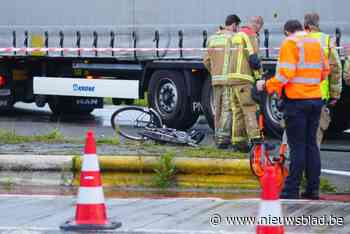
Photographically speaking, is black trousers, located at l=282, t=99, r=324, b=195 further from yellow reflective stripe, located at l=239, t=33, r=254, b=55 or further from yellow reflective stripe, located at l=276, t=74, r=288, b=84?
yellow reflective stripe, located at l=239, t=33, r=254, b=55

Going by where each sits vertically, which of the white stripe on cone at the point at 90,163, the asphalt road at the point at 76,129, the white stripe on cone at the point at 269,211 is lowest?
the asphalt road at the point at 76,129

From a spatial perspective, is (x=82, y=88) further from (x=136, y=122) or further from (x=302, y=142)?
(x=302, y=142)

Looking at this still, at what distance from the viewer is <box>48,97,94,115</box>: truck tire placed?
20.3 metres

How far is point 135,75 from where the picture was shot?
1847cm

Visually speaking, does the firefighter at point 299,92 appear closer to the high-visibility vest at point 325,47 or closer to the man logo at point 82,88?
the high-visibility vest at point 325,47

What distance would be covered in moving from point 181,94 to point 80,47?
112 inches

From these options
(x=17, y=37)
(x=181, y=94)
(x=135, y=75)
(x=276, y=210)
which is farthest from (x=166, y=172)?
(x=17, y=37)

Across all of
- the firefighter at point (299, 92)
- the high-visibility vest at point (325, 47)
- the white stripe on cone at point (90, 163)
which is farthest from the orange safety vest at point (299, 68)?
the white stripe on cone at point (90, 163)

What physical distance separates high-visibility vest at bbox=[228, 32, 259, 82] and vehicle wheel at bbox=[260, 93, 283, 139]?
9.93 ft

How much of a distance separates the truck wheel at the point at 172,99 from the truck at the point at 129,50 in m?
0.02

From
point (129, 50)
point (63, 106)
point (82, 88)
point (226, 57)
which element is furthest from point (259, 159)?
point (63, 106)

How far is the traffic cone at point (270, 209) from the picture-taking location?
7.25m

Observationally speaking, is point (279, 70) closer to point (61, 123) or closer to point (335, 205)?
point (335, 205)

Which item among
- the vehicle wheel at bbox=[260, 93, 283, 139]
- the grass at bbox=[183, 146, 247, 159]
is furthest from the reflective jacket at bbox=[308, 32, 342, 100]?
the vehicle wheel at bbox=[260, 93, 283, 139]
